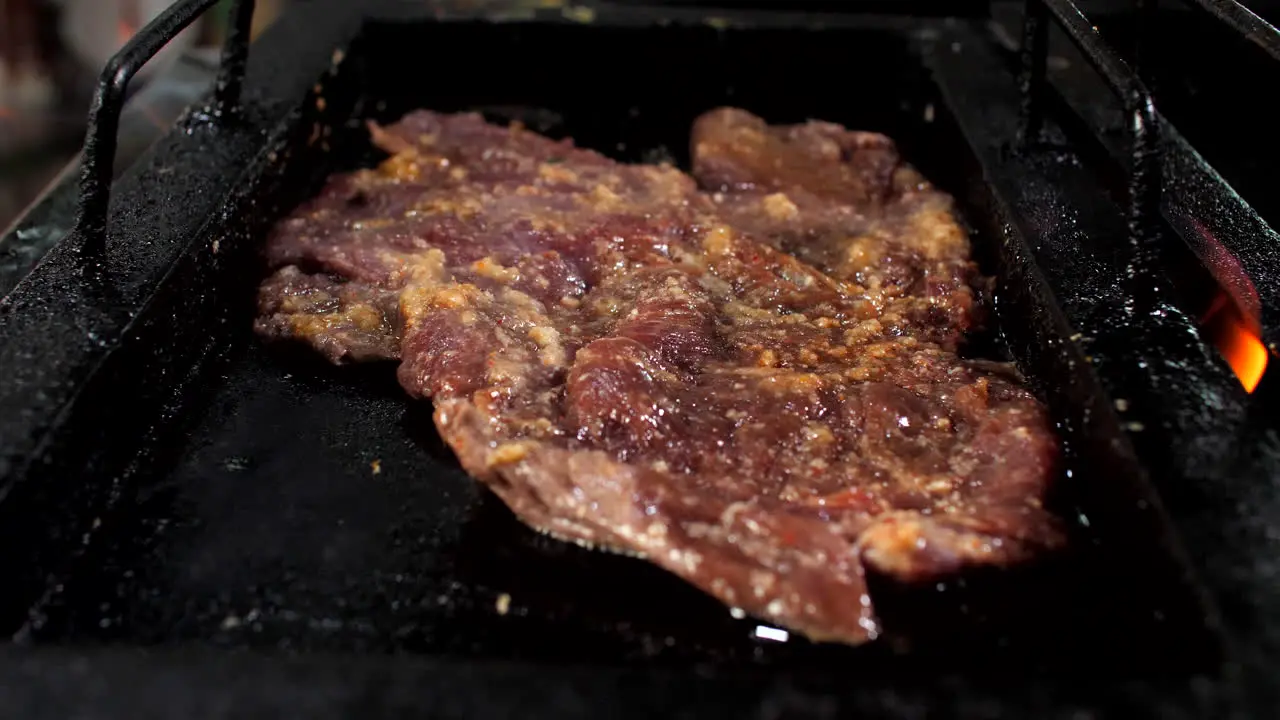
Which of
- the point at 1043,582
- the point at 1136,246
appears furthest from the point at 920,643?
the point at 1136,246

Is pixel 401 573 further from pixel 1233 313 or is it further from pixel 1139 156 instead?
pixel 1233 313

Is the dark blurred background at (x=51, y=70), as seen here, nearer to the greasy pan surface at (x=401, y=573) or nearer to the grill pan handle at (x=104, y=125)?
the grill pan handle at (x=104, y=125)

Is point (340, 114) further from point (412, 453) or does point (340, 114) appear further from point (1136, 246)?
point (1136, 246)

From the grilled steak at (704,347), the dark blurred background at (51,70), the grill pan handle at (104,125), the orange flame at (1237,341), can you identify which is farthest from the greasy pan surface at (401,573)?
the dark blurred background at (51,70)

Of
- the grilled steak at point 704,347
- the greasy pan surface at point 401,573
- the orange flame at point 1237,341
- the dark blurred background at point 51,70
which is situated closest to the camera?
the greasy pan surface at point 401,573

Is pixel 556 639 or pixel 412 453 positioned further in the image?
pixel 412 453

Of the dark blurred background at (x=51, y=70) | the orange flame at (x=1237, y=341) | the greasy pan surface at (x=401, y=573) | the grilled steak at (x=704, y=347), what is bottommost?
the dark blurred background at (x=51, y=70)
